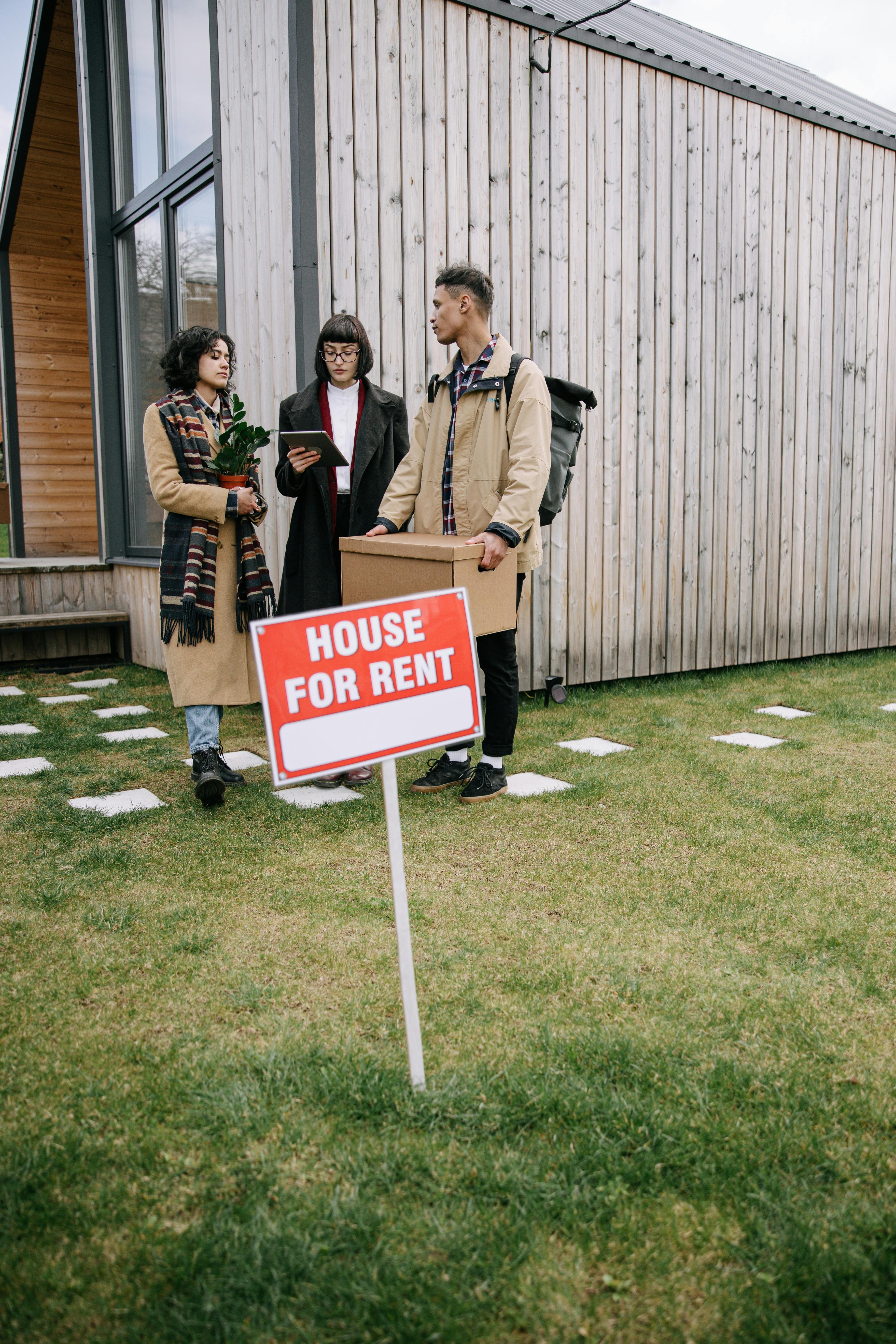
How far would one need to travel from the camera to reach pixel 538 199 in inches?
208

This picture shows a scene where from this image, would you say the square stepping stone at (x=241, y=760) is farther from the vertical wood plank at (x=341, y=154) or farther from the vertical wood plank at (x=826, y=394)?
the vertical wood plank at (x=826, y=394)

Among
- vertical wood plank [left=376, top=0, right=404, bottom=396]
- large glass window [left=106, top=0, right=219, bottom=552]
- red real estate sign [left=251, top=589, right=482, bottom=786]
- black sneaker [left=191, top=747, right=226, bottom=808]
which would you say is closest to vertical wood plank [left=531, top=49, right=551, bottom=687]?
vertical wood plank [left=376, top=0, right=404, bottom=396]

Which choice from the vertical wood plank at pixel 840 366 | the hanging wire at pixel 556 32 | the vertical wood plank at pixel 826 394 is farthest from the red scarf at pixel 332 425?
the vertical wood plank at pixel 840 366

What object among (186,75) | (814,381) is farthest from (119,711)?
(814,381)

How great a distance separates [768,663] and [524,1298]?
598cm

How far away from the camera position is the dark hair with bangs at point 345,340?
3557 mm

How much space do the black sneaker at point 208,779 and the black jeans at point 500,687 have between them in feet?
2.71

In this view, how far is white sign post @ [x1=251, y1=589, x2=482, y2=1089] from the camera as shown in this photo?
1581 millimetres

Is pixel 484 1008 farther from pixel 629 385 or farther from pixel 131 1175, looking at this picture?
pixel 629 385

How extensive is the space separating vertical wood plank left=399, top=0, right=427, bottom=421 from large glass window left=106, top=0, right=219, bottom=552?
113 centimetres

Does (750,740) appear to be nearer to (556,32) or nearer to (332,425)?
(332,425)

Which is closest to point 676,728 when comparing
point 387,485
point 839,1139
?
point 387,485

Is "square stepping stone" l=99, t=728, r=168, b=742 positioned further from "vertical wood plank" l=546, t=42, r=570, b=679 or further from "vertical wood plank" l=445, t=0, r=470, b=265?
"vertical wood plank" l=445, t=0, r=470, b=265

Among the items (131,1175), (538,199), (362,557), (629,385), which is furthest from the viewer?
(629,385)
